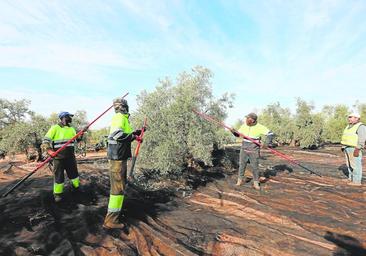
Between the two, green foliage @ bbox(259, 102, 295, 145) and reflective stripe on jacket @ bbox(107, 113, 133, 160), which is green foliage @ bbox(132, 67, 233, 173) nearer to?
reflective stripe on jacket @ bbox(107, 113, 133, 160)

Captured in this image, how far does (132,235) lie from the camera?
451 cm

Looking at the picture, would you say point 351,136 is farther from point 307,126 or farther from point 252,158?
point 307,126

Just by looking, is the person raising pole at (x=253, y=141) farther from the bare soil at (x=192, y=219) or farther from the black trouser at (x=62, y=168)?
the black trouser at (x=62, y=168)

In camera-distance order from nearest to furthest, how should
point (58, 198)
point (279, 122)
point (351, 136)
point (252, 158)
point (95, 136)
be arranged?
point (58, 198), point (252, 158), point (351, 136), point (95, 136), point (279, 122)

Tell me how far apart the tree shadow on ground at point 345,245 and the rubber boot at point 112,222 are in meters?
3.43

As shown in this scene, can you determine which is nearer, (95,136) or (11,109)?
(11,109)

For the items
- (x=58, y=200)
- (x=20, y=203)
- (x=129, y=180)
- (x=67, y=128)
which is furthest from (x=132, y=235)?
(x=129, y=180)

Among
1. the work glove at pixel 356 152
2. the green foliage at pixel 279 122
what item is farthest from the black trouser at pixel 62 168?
the green foliage at pixel 279 122

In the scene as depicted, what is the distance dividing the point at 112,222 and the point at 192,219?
165 cm

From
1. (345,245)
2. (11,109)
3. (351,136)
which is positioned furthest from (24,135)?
(345,245)

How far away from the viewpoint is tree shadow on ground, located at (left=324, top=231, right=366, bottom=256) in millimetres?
4094

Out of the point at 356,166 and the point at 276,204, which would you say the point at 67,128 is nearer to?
the point at 276,204

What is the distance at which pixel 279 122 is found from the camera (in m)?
34.3

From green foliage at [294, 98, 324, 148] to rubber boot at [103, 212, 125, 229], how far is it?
24.5 meters
